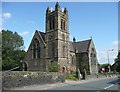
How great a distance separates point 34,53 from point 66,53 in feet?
35.0

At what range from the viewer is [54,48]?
59.6 meters

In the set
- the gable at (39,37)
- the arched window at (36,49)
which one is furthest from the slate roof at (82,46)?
the arched window at (36,49)

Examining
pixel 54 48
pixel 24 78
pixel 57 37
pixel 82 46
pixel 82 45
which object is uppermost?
pixel 57 37

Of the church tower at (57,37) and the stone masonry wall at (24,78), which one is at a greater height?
the church tower at (57,37)

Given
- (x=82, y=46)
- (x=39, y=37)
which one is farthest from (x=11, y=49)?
(x=82, y=46)

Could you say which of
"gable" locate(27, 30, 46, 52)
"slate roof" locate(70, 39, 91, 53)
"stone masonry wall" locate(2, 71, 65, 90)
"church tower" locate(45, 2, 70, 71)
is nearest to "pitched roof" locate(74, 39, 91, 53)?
"slate roof" locate(70, 39, 91, 53)

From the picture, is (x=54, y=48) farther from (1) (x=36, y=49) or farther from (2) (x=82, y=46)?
(2) (x=82, y=46)

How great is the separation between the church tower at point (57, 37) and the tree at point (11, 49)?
47.1ft

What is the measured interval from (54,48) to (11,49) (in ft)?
64.6

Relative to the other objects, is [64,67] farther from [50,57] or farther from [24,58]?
[24,58]

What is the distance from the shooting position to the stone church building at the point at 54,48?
59312 millimetres

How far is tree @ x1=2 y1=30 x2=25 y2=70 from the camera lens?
67.8 meters

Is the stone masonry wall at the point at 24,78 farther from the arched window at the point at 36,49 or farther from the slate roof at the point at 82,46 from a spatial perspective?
the slate roof at the point at 82,46

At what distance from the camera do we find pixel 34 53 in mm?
65562
